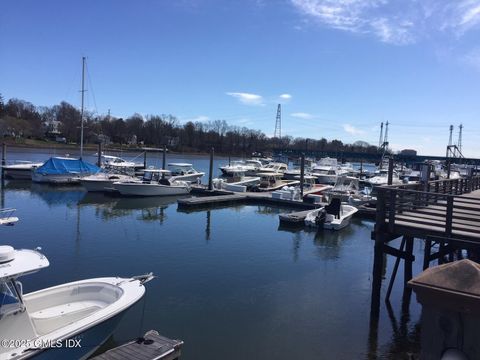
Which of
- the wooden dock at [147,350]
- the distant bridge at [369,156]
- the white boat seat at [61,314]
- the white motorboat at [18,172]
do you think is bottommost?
the wooden dock at [147,350]

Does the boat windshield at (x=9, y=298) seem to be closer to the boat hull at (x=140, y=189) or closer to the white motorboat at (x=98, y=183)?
the boat hull at (x=140, y=189)

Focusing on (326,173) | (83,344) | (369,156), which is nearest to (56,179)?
(326,173)

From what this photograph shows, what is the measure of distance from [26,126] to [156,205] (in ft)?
317

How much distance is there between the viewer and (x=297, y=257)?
19.4 meters

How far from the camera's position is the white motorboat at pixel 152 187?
36.9 meters

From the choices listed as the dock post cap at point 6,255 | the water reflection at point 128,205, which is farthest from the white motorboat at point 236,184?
the dock post cap at point 6,255

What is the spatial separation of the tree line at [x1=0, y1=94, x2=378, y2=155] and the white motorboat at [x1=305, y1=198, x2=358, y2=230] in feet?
326

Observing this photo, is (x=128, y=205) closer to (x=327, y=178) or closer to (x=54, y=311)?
(x=54, y=311)

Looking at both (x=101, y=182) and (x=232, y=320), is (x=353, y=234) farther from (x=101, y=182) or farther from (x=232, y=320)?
(x=101, y=182)

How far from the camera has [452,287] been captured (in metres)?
2.15

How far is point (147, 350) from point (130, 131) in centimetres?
13730

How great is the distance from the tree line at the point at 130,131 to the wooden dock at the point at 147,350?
11535 centimetres

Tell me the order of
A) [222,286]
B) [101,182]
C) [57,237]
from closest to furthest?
[222,286]
[57,237]
[101,182]

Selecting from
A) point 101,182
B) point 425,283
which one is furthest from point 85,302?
point 101,182
